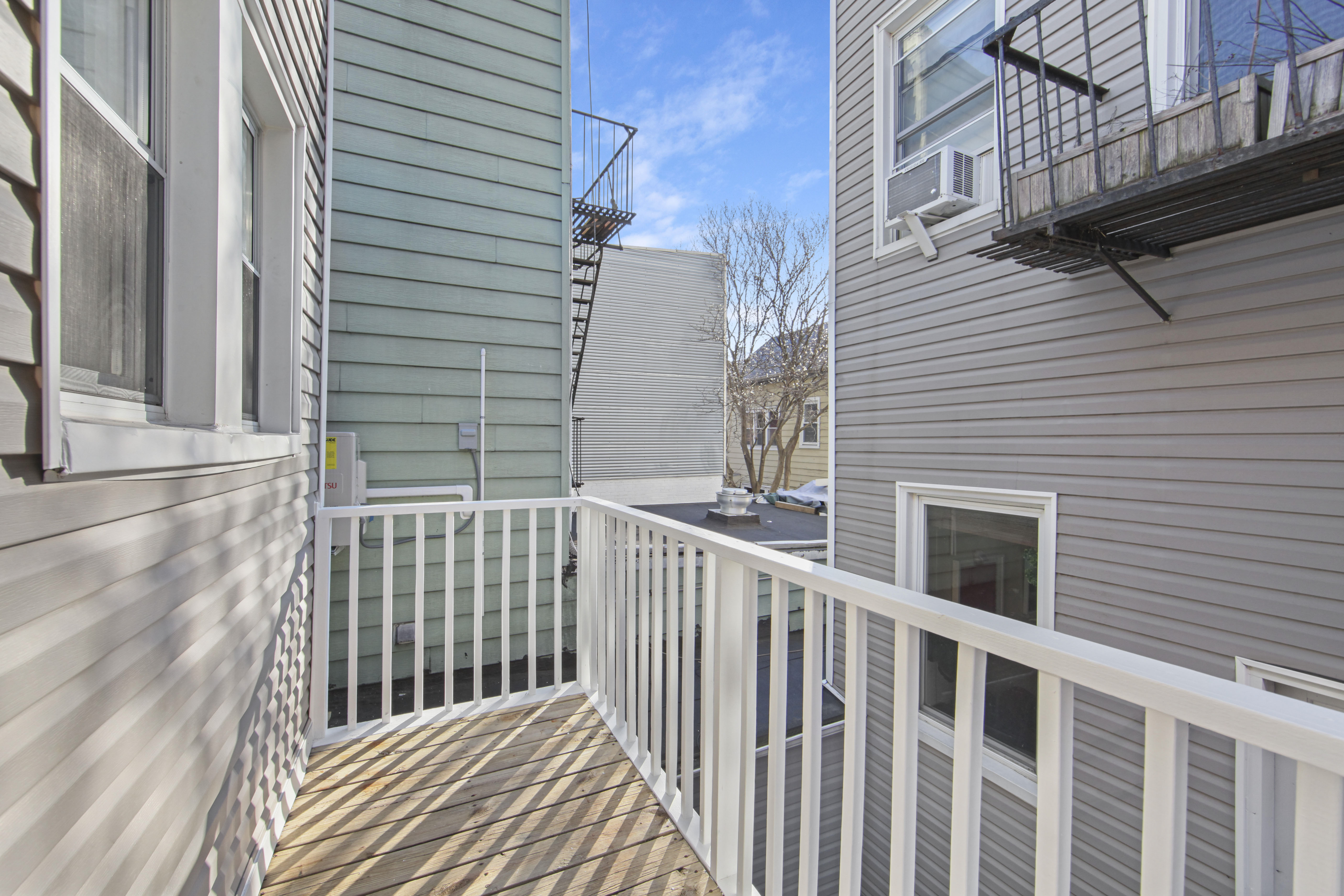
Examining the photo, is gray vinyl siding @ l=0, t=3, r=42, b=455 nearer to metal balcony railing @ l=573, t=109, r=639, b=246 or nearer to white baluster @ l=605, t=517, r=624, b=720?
white baluster @ l=605, t=517, r=624, b=720

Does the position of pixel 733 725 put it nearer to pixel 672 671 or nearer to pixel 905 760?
pixel 672 671

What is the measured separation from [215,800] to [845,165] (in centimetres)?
492

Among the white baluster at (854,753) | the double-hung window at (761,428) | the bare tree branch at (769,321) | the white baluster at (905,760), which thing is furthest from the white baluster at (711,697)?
the double-hung window at (761,428)

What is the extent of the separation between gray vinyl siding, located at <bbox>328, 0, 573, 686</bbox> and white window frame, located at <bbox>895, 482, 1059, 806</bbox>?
2213 mm

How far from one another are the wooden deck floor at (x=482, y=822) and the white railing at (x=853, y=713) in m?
0.11

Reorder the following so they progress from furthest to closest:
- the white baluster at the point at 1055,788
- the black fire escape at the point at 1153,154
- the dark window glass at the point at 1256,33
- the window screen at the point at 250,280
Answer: the dark window glass at the point at 1256,33 < the black fire escape at the point at 1153,154 < the window screen at the point at 250,280 < the white baluster at the point at 1055,788

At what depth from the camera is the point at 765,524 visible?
8000 mm

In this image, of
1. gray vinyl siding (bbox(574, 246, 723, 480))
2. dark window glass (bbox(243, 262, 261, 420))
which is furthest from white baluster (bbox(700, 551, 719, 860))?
gray vinyl siding (bbox(574, 246, 723, 480))

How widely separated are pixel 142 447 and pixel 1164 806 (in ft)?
4.40

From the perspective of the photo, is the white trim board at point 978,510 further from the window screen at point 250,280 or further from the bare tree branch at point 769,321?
the bare tree branch at point 769,321

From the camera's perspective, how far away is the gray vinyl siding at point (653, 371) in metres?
11.1

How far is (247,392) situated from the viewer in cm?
168

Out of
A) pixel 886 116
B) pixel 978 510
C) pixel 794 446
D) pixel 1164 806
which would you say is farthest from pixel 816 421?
pixel 1164 806

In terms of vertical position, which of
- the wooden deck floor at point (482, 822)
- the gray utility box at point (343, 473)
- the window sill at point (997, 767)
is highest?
the gray utility box at point (343, 473)
